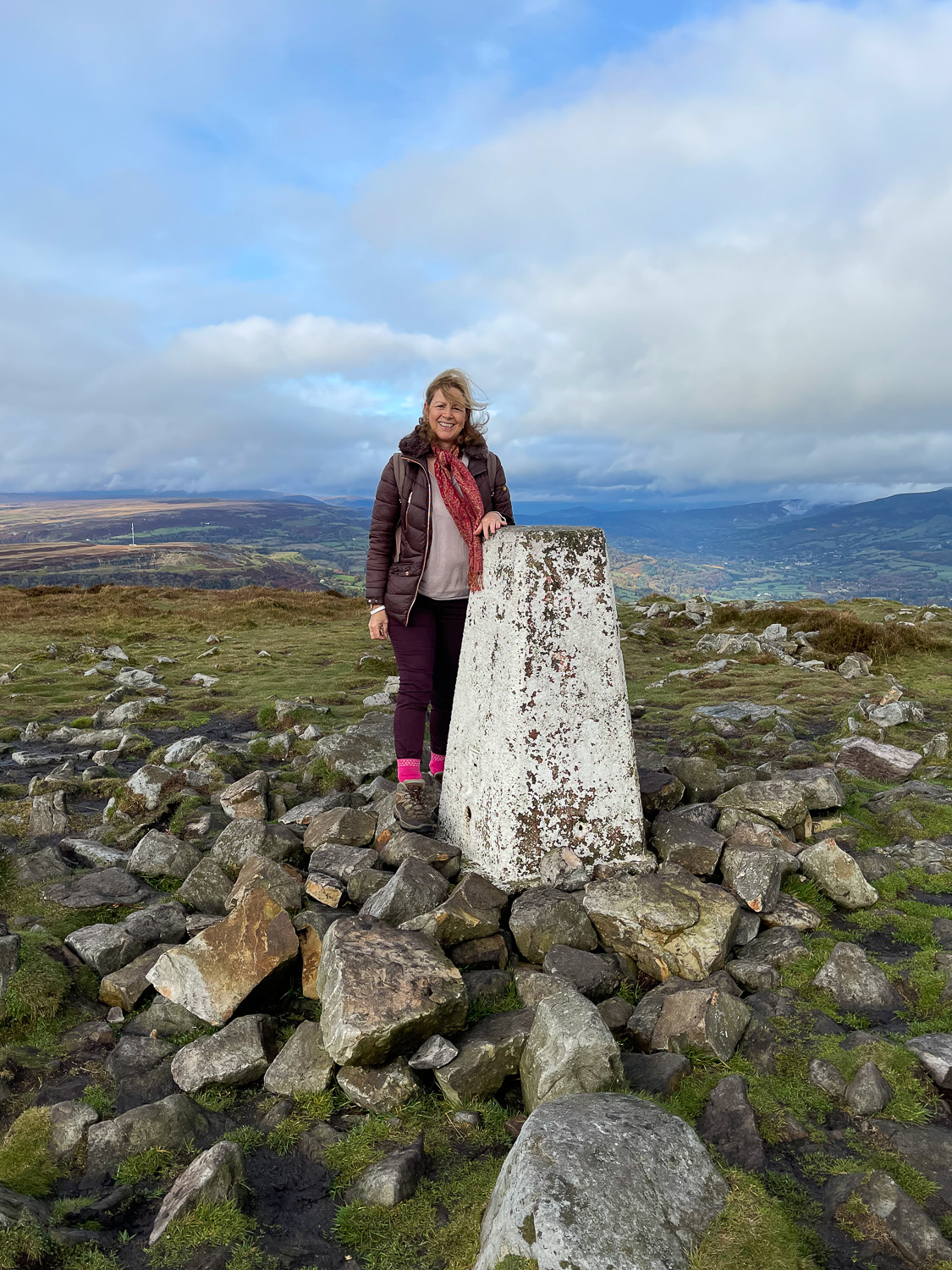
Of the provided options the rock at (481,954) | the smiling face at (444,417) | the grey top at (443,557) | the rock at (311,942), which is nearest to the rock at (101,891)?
the rock at (311,942)

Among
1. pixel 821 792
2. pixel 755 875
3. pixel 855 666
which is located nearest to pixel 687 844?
pixel 755 875

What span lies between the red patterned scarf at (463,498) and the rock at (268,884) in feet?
10.3

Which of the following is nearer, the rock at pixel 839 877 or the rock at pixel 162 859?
the rock at pixel 839 877

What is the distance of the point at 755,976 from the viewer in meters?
5.10

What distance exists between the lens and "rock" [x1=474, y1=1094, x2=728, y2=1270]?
2850mm

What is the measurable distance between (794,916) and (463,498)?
186 inches

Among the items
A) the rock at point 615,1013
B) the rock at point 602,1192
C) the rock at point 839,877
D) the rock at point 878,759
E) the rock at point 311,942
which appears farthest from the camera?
the rock at point 878,759

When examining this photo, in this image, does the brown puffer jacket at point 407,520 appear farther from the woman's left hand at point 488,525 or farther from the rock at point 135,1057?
the rock at point 135,1057

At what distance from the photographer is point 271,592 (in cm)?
4278

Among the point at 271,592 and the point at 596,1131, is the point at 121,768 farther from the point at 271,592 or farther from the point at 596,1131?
the point at 271,592

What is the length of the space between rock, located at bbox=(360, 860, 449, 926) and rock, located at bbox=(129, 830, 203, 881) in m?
2.18

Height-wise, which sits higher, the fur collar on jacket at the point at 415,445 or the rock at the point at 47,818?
the fur collar on jacket at the point at 415,445

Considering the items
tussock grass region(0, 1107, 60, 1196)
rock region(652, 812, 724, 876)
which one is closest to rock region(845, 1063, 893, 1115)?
rock region(652, 812, 724, 876)

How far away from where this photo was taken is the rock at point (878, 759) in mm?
9078
